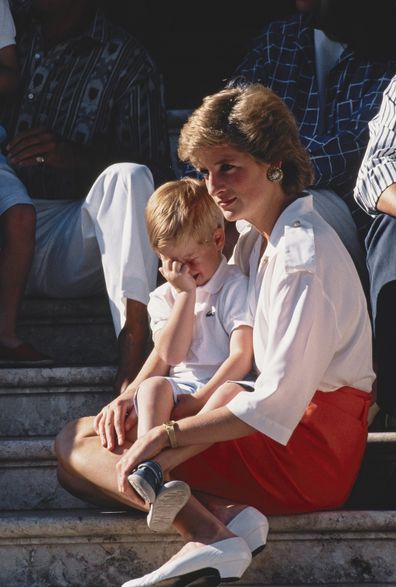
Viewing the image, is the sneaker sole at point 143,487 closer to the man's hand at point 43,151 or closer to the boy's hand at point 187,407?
the boy's hand at point 187,407

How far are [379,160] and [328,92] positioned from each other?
0.70 m

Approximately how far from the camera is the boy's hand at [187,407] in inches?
124

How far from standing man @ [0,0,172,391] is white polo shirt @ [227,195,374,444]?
94cm

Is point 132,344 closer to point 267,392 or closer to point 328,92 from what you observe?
point 267,392

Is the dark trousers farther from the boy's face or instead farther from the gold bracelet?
the gold bracelet

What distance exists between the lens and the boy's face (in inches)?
130

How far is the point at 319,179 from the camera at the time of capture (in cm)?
402

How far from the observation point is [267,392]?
116 inches

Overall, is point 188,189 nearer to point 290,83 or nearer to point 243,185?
point 243,185

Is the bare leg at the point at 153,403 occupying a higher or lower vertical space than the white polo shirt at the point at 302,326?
lower

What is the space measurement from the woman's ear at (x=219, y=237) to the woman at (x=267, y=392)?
0.42ft

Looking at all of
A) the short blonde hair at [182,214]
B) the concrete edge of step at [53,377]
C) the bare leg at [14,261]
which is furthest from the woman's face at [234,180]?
the bare leg at [14,261]

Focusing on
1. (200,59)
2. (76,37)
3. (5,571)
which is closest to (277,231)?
(5,571)

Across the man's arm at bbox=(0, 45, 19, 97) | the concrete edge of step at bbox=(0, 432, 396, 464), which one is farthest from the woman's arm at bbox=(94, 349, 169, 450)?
the man's arm at bbox=(0, 45, 19, 97)
